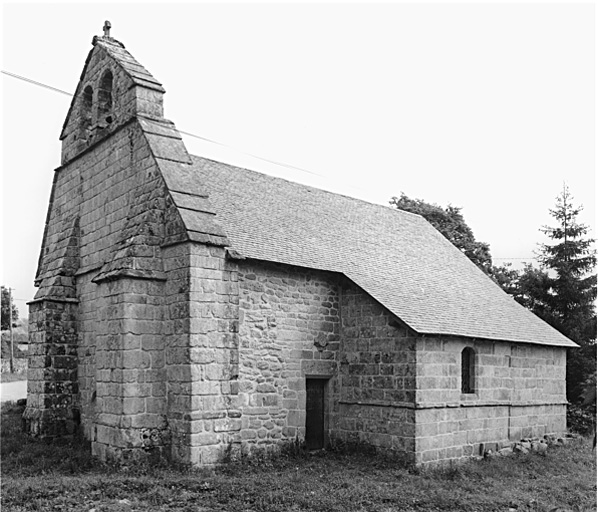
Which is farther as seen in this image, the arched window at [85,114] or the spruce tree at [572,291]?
the spruce tree at [572,291]

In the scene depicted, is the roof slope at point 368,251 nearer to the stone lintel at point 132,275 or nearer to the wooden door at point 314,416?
the stone lintel at point 132,275

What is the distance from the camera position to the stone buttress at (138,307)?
14117mm

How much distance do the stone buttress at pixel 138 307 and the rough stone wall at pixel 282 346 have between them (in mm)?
792

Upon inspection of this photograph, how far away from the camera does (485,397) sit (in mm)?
17875

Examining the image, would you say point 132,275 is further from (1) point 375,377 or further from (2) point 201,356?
(1) point 375,377

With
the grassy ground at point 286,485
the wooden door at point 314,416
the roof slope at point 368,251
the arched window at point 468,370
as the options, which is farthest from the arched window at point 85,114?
the arched window at point 468,370

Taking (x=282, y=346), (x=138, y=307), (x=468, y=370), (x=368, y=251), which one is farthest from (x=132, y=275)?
(x=468, y=370)

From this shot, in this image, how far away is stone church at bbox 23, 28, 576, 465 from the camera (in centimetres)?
1432

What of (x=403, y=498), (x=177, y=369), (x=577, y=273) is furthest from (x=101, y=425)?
(x=577, y=273)

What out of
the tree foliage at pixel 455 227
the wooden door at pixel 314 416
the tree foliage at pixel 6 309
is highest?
the tree foliage at pixel 455 227

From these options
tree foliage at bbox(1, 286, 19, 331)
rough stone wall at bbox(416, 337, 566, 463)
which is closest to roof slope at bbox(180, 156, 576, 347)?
rough stone wall at bbox(416, 337, 566, 463)

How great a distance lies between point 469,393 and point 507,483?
308cm

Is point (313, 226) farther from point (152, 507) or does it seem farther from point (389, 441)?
point (152, 507)

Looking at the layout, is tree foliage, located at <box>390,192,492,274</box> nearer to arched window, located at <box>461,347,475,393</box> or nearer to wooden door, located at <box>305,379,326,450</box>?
arched window, located at <box>461,347,475,393</box>
